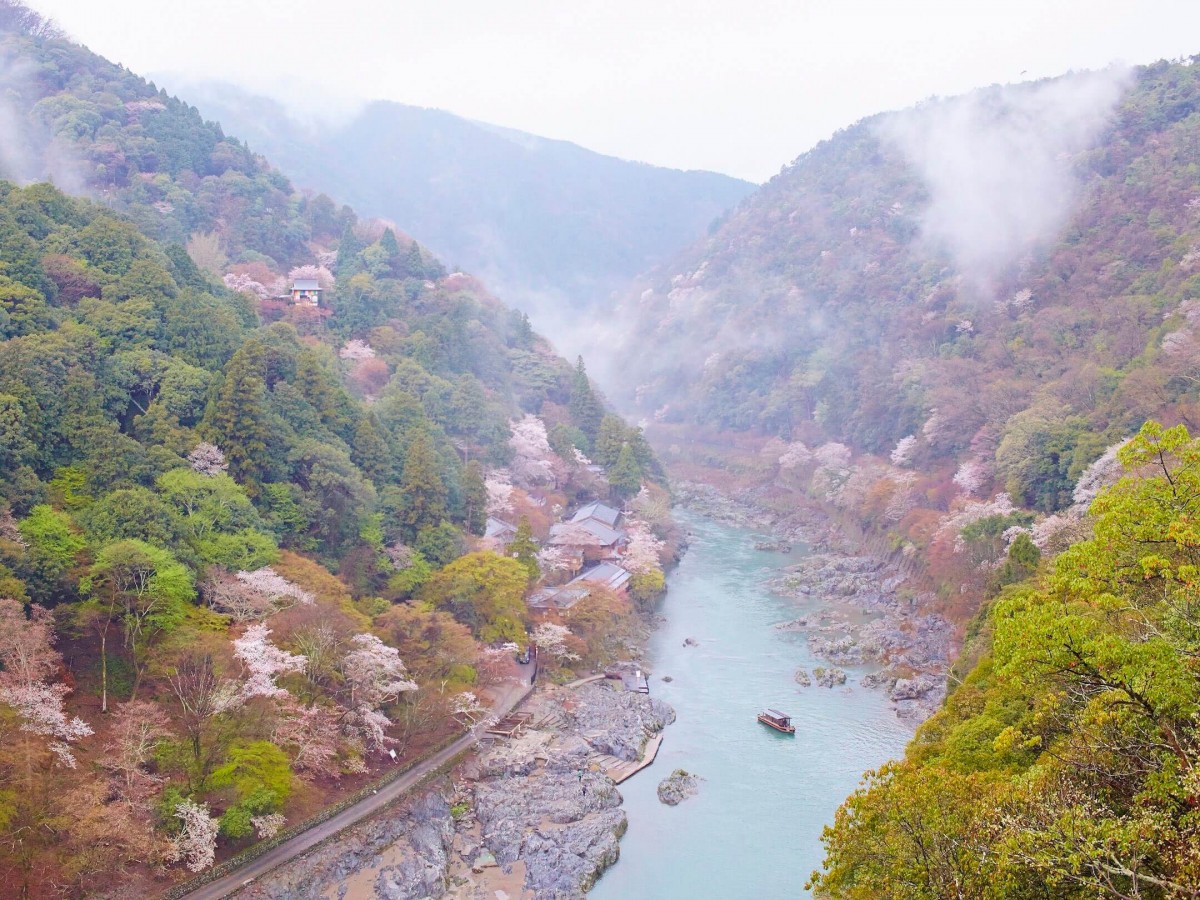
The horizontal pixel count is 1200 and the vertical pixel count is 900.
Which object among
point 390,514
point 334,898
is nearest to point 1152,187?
point 390,514

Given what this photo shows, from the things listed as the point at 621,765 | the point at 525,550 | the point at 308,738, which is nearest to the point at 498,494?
the point at 525,550

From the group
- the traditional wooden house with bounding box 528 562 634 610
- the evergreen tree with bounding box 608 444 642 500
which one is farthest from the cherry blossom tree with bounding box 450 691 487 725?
the evergreen tree with bounding box 608 444 642 500

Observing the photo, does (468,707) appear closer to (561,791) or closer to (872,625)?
(561,791)

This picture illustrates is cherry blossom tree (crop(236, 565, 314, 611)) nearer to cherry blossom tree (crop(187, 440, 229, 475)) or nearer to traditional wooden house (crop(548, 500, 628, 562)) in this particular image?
cherry blossom tree (crop(187, 440, 229, 475))

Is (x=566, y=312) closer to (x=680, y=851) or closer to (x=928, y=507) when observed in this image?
(x=928, y=507)

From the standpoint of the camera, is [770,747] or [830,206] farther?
[830,206]

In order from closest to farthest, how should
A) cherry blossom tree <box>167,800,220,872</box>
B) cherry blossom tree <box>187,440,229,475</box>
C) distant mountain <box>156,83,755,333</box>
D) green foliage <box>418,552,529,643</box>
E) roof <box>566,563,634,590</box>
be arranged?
cherry blossom tree <box>167,800,220,872</box>, cherry blossom tree <box>187,440,229,475</box>, green foliage <box>418,552,529,643</box>, roof <box>566,563,634,590</box>, distant mountain <box>156,83,755,333</box>
